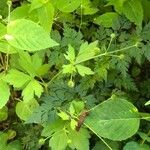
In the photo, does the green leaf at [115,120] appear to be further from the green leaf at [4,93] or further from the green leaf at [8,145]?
the green leaf at [8,145]

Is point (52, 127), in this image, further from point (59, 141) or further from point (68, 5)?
point (68, 5)

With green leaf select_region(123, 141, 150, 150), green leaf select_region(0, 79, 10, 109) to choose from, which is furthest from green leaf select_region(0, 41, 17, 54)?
green leaf select_region(123, 141, 150, 150)

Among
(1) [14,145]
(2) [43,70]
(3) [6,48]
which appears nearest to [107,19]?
(2) [43,70]

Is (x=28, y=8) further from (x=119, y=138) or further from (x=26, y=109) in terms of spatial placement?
(x=119, y=138)

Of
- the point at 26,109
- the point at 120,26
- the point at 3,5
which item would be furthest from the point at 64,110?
the point at 3,5

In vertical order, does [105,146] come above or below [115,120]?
below
